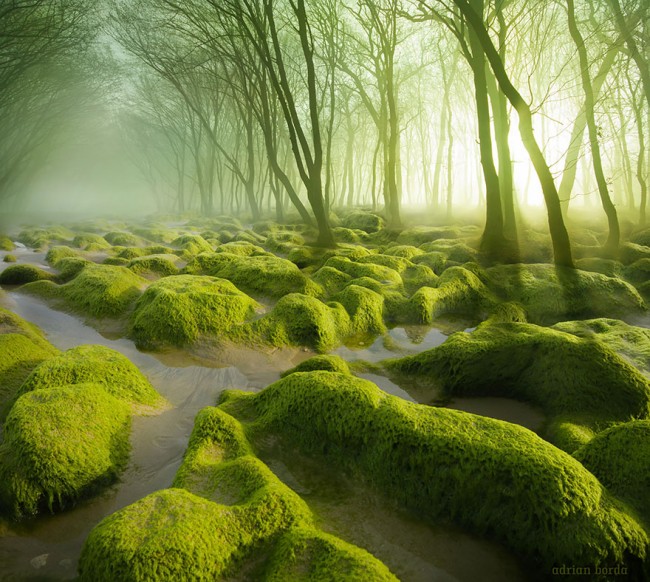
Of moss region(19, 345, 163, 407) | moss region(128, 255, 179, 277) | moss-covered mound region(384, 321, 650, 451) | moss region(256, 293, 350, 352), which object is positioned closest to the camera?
moss region(19, 345, 163, 407)

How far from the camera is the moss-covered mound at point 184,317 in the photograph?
5.58 meters

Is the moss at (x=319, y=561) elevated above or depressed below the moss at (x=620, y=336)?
below

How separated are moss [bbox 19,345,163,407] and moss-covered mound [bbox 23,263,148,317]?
272cm

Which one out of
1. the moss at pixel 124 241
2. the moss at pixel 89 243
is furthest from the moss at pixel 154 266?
the moss at pixel 124 241

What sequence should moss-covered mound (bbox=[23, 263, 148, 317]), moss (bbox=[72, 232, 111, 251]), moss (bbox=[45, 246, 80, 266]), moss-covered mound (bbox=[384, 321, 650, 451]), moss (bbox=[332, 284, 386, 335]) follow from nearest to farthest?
1. moss-covered mound (bbox=[384, 321, 650, 451])
2. moss (bbox=[332, 284, 386, 335])
3. moss-covered mound (bbox=[23, 263, 148, 317])
4. moss (bbox=[45, 246, 80, 266])
5. moss (bbox=[72, 232, 111, 251])

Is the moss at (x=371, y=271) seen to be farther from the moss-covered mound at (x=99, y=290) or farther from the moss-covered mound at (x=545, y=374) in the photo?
the moss-covered mound at (x=99, y=290)

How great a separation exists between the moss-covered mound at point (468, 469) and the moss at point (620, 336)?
8.13 feet

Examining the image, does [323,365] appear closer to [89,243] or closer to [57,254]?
[57,254]

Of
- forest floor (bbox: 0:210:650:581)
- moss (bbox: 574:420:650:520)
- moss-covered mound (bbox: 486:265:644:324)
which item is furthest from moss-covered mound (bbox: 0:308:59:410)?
moss-covered mound (bbox: 486:265:644:324)

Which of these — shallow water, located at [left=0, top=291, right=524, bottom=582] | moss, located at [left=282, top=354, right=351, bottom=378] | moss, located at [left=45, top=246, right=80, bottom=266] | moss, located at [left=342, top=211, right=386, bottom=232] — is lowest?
shallow water, located at [left=0, top=291, right=524, bottom=582]

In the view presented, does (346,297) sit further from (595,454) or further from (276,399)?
(595,454)

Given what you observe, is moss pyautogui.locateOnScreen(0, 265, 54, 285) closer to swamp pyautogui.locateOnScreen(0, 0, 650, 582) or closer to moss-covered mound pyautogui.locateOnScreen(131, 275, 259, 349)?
swamp pyautogui.locateOnScreen(0, 0, 650, 582)

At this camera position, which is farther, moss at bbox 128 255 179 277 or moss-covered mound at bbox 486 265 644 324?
moss at bbox 128 255 179 277

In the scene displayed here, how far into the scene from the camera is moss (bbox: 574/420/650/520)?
7.84ft
